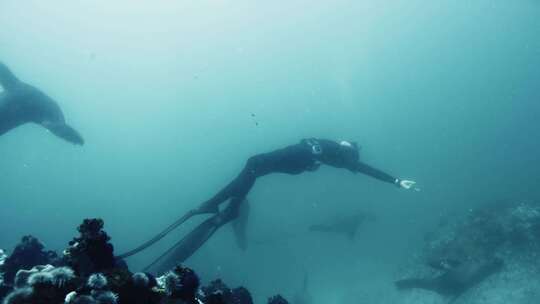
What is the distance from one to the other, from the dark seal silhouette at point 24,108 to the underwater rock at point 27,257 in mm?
9787

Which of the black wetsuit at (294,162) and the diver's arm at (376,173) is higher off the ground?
the black wetsuit at (294,162)

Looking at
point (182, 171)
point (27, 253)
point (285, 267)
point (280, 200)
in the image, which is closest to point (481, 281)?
point (27, 253)

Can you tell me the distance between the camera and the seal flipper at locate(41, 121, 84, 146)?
15.0m

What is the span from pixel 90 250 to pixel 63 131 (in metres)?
13.6

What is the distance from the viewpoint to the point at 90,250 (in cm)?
321

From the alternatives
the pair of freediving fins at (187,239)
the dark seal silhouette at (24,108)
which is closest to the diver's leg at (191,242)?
the pair of freediving fins at (187,239)

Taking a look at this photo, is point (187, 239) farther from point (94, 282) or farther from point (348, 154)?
point (94, 282)

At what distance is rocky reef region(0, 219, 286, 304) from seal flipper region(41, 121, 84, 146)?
523 inches

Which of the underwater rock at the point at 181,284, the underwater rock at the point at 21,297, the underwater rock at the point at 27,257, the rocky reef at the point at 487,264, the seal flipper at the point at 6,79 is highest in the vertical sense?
the seal flipper at the point at 6,79

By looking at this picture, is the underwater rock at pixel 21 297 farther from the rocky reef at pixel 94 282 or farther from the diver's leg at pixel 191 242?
the diver's leg at pixel 191 242

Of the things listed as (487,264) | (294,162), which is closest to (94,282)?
(294,162)

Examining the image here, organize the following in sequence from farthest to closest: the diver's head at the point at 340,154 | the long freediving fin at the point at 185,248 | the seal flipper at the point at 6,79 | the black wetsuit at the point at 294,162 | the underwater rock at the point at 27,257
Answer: the seal flipper at the point at 6,79, the diver's head at the point at 340,154, the black wetsuit at the point at 294,162, the long freediving fin at the point at 185,248, the underwater rock at the point at 27,257

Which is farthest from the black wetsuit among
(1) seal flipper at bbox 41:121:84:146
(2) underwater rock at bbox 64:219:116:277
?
(2) underwater rock at bbox 64:219:116:277

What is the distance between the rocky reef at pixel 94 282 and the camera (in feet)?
8.67
